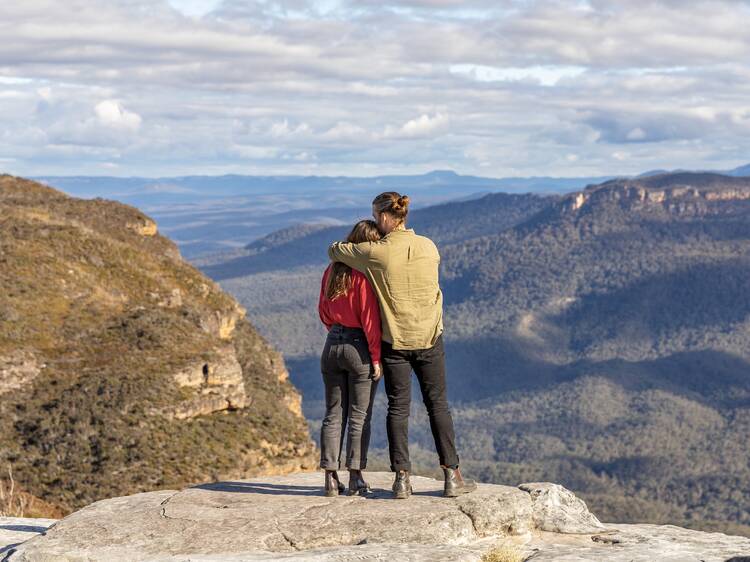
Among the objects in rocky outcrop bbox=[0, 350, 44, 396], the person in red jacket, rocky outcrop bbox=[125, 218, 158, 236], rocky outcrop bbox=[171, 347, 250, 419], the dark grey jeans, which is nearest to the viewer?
the person in red jacket

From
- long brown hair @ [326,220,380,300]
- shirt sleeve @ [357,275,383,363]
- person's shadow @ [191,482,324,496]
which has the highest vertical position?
long brown hair @ [326,220,380,300]

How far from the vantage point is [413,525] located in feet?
45.4

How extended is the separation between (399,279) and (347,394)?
2.17 m

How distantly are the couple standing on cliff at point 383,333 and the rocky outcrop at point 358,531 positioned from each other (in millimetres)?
813

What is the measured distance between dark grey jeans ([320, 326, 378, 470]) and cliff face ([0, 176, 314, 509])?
105 feet

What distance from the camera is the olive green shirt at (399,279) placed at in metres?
14.8

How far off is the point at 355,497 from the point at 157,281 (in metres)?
56.6

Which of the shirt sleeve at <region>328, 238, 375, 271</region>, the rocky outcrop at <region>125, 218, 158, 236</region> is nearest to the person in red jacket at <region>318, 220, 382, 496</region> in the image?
the shirt sleeve at <region>328, 238, 375, 271</region>

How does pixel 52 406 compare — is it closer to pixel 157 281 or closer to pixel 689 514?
pixel 157 281

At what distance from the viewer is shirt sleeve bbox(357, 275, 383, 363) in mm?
14828

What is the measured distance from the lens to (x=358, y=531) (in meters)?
13.8

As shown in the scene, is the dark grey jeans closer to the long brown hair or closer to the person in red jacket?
the person in red jacket

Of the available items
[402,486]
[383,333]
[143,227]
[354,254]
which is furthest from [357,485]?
[143,227]

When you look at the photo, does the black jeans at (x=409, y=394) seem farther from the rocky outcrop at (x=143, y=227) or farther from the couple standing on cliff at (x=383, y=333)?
the rocky outcrop at (x=143, y=227)
